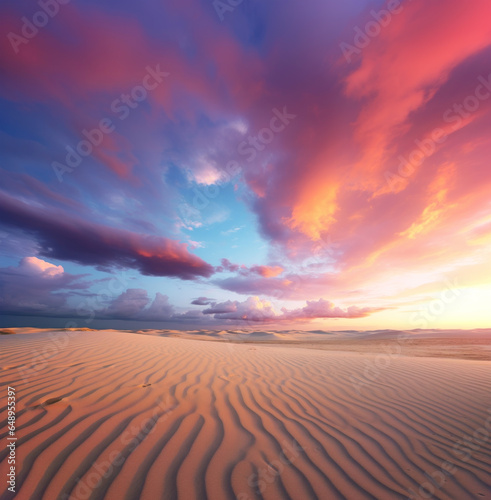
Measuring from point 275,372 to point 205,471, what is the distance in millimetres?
4174

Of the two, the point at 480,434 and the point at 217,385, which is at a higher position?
the point at 217,385

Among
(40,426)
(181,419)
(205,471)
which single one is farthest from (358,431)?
(40,426)

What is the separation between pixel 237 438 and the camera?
2.72 meters

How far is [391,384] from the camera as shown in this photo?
207 inches

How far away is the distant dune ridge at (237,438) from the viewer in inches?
79.5

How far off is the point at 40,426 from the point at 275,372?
185 inches

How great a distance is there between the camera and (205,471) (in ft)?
7.06

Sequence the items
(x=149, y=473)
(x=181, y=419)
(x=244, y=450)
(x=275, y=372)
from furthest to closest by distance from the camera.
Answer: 1. (x=275, y=372)
2. (x=181, y=419)
3. (x=244, y=450)
4. (x=149, y=473)

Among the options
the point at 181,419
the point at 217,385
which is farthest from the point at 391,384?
the point at 181,419

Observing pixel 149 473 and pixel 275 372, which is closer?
pixel 149 473

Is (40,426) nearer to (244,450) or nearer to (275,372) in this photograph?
(244,450)

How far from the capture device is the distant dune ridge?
202cm

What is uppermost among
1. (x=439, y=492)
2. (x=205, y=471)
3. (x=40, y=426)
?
(x=40, y=426)

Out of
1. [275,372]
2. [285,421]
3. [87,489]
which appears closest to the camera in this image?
[87,489]
